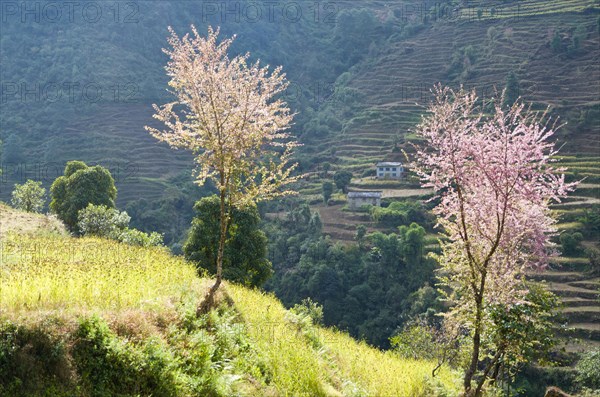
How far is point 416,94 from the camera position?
10138 cm

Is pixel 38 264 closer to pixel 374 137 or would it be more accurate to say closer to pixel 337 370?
pixel 337 370

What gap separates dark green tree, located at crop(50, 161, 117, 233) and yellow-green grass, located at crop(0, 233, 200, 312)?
46.0ft

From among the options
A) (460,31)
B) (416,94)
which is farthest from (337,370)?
(460,31)

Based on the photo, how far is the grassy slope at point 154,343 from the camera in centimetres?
610

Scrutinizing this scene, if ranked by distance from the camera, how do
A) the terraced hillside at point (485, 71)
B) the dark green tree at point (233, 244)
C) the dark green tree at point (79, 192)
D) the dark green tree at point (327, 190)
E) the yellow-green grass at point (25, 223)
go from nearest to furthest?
the yellow-green grass at point (25, 223) < the dark green tree at point (233, 244) < the dark green tree at point (79, 192) < the dark green tree at point (327, 190) < the terraced hillside at point (485, 71)

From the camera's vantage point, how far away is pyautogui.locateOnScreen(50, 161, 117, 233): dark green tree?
90.0 ft

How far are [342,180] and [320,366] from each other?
6386cm

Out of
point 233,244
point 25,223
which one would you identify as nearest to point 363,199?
point 233,244

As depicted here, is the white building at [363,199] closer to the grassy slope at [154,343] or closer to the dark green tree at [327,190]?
the dark green tree at [327,190]

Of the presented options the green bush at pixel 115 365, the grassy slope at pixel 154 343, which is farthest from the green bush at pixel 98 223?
the green bush at pixel 115 365

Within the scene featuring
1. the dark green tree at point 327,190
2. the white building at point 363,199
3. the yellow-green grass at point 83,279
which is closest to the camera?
the yellow-green grass at point 83,279

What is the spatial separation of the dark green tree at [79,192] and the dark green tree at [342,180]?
44.8 meters

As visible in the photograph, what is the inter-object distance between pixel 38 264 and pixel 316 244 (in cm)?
4395

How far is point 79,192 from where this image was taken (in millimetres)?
27766
